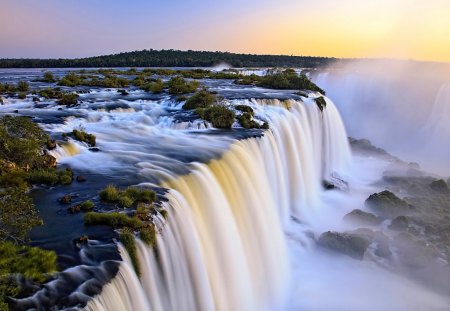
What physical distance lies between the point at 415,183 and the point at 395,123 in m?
25.5

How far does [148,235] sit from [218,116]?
41.7 ft

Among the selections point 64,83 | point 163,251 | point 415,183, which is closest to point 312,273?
point 163,251

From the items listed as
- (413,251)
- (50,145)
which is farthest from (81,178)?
(413,251)

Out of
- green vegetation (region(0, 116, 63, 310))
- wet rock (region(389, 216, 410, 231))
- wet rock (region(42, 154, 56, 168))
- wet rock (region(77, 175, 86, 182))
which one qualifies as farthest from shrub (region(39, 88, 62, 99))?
wet rock (region(389, 216, 410, 231))

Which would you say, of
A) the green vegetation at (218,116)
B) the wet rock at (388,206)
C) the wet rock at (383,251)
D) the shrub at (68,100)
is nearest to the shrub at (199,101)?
the green vegetation at (218,116)

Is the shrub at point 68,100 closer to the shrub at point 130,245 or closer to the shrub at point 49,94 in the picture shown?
the shrub at point 49,94

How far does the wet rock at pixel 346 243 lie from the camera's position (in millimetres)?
16594

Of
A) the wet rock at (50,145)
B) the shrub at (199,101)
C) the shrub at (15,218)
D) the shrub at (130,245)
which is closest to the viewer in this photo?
the shrub at (130,245)

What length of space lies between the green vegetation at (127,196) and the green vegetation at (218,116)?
10.3m

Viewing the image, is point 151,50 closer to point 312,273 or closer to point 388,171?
point 388,171

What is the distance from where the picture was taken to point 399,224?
19422 millimetres

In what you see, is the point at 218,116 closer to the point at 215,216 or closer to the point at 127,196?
the point at 215,216

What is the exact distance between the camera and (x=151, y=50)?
11531 centimetres

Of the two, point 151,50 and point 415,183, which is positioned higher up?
point 151,50
